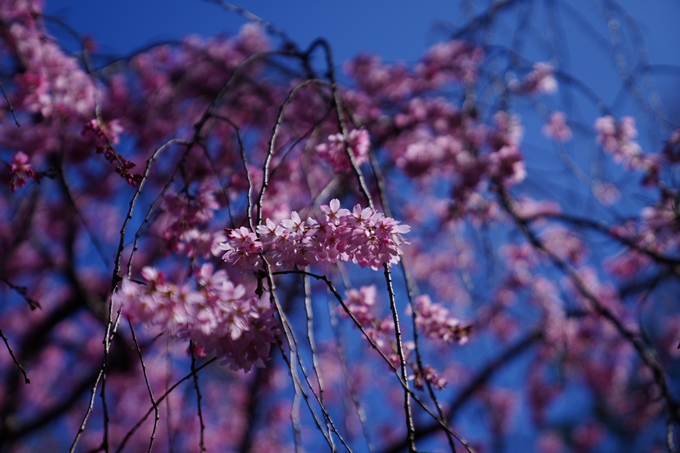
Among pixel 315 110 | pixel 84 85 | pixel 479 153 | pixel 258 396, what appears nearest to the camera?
pixel 84 85

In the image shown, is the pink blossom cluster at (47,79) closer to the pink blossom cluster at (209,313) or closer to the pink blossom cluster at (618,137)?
the pink blossom cluster at (209,313)

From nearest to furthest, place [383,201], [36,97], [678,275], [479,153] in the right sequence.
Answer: [383,201] → [36,97] → [678,275] → [479,153]

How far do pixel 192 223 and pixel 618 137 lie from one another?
286 centimetres

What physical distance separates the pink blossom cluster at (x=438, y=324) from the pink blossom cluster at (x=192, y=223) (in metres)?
0.70

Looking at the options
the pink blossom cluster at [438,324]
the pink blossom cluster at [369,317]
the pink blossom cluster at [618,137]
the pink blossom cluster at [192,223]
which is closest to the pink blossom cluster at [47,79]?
the pink blossom cluster at [192,223]

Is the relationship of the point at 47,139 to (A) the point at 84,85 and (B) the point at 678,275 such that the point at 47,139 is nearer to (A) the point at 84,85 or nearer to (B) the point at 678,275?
(A) the point at 84,85

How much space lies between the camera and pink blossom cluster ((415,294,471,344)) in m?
1.61

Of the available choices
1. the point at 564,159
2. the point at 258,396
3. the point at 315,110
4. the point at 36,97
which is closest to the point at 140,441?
the point at 258,396

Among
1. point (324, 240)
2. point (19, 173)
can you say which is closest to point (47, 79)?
point (19, 173)

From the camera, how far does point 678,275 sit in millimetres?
2543

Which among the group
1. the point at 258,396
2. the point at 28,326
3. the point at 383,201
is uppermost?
the point at 28,326

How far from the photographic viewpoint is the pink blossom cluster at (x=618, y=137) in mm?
3135

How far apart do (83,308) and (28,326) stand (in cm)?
270

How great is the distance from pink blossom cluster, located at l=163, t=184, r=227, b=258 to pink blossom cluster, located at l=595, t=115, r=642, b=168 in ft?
8.81
